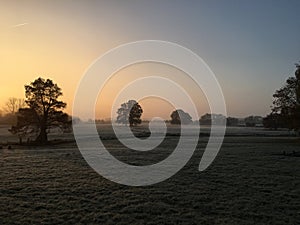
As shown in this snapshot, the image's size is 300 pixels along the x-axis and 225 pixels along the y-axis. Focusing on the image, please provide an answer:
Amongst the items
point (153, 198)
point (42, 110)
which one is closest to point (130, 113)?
point (42, 110)

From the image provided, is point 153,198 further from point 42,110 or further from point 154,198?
point 42,110

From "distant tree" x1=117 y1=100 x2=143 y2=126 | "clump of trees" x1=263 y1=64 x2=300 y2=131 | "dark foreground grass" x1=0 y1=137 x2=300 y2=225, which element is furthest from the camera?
"distant tree" x1=117 y1=100 x2=143 y2=126

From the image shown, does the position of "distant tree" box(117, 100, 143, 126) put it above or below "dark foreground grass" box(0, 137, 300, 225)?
above

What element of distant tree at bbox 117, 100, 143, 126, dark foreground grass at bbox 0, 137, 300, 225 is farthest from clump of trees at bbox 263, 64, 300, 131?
distant tree at bbox 117, 100, 143, 126

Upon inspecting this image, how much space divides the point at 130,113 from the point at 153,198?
126529mm

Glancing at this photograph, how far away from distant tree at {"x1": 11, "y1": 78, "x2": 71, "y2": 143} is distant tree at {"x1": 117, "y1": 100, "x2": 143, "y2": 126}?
3229 inches

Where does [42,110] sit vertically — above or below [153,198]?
above

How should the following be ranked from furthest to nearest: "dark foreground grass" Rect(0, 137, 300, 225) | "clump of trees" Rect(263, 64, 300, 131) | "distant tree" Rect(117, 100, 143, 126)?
"distant tree" Rect(117, 100, 143, 126) → "clump of trees" Rect(263, 64, 300, 131) → "dark foreground grass" Rect(0, 137, 300, 225)

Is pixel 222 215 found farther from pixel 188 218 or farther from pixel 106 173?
pixel 106 173

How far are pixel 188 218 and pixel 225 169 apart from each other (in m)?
13.0

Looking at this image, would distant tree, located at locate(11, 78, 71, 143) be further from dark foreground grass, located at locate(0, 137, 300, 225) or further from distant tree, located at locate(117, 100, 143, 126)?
distant tree, located at locate(117, 100, 143, 126)

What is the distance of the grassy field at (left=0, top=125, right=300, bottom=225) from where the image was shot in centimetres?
1473

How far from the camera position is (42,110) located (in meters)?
59.7

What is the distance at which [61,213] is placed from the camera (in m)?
15.1
